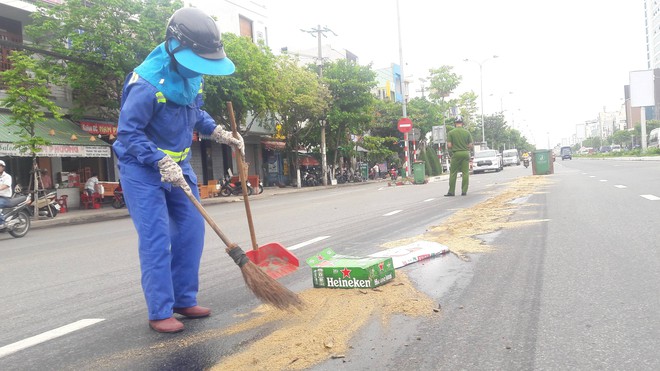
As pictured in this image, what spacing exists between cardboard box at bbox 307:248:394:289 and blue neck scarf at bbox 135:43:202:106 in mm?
1500

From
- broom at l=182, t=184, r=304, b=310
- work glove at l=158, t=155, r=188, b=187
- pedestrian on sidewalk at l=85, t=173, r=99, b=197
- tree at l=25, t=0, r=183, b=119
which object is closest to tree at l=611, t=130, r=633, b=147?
tree at l=25, t=0, r=183, b=119

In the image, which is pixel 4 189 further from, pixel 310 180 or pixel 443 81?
pixel 443 81

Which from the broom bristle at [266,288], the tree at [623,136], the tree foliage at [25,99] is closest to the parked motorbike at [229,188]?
the tree foliage at [25,99]

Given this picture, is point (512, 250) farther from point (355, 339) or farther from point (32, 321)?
point (32, 321)

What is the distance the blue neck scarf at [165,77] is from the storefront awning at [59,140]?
13.6 m

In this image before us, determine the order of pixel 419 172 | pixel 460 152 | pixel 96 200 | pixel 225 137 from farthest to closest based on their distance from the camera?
pixel 419 172
pixel 96 200
pixel 460 152
pixel 225 137

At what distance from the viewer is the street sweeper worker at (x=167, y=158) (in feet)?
10.3

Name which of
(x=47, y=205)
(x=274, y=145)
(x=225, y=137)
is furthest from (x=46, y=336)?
(x=274, y=145)

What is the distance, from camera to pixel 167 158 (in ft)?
10.2

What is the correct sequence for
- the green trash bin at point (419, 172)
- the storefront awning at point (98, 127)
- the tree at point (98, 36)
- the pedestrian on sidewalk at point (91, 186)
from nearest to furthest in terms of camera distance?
the tree at point (98, 36), the pedestrian on sidewalk at point (91, 186), the storefront awning at point (98, 127), the green trash bin at point (419, 172)

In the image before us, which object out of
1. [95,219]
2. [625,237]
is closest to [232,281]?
[625,237]

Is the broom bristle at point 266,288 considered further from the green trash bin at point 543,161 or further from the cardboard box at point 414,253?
the green trash bin at point 543,161

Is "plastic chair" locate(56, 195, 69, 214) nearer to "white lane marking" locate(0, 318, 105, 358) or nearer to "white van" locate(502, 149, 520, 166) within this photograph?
"white lane marking" locate(0, 318, 105, 358)

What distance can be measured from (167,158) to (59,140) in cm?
1607
